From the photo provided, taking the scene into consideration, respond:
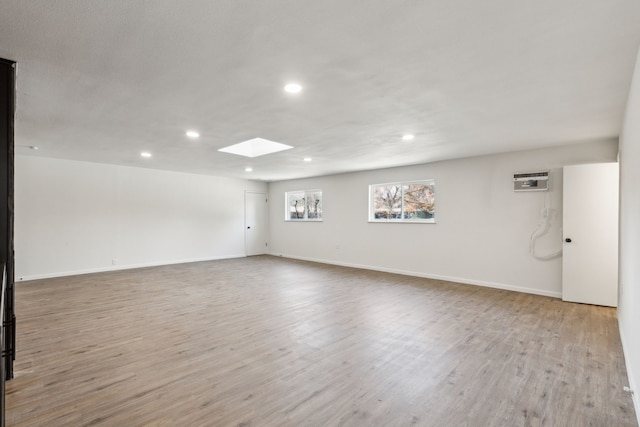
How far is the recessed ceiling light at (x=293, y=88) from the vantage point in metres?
2.68

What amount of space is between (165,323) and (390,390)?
9.11 ft

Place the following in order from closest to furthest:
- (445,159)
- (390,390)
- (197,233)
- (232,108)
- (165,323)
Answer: (390,390) → (232,108) → (165,323) → (445,159) → (197,233)

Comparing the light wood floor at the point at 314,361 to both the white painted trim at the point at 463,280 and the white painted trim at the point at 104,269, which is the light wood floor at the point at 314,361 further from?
the white painted trim at the point at 104,269

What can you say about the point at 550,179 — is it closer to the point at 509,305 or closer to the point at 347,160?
the point at 509,305

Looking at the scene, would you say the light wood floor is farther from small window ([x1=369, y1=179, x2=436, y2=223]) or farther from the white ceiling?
the white ceiling

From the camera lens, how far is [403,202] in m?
6.99

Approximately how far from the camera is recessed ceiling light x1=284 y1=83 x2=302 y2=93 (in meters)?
2.68

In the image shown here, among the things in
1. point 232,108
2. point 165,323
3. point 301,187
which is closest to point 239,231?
point 301,187

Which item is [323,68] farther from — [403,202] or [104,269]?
[104,269]

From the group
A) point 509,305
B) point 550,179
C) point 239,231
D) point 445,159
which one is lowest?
point 509,305

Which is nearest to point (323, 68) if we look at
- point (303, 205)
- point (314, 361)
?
point (314, 361)

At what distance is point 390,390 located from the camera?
2293mm

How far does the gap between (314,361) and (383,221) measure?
4.88 m

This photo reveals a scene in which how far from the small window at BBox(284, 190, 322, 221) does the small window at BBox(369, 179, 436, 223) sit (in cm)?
188
